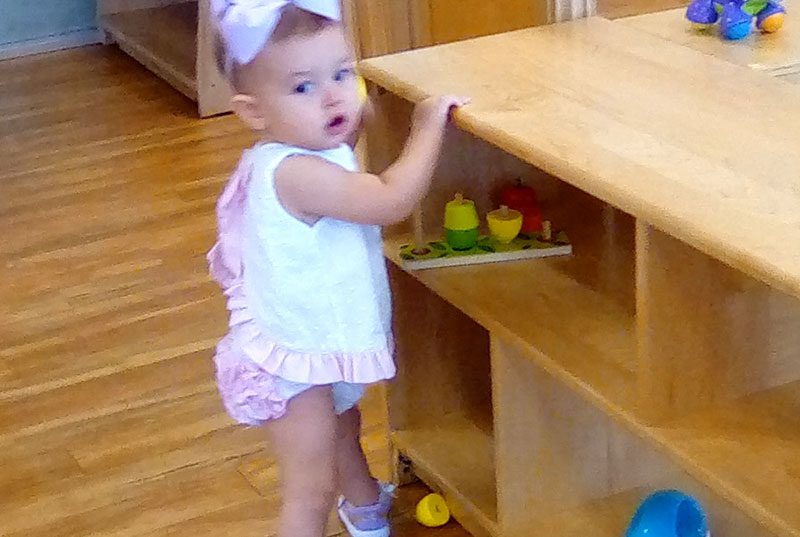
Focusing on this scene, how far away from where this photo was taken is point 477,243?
1.52 m

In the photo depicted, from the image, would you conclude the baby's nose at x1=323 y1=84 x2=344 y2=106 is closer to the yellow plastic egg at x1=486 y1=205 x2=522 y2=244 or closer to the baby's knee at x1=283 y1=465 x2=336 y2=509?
the yellow plastic egg at x1=486 y1=205 x2=522 y2=244

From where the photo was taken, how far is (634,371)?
4.01 feet

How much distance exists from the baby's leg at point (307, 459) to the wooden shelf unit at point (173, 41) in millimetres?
2021

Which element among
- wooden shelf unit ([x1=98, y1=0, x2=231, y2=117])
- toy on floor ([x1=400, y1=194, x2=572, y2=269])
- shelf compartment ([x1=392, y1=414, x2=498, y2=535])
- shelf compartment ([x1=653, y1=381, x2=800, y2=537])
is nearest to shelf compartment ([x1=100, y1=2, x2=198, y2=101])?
wooden shelf unit ([x1=98, y1=0, x2=231, y2=117])

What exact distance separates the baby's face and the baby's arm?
32 millimetres

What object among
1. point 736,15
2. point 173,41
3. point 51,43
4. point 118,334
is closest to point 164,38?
point 173,41

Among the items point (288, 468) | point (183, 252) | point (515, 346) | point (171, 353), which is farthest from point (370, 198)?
point (183, 252)

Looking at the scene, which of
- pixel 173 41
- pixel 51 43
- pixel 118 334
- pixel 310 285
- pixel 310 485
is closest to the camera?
pixel 310 285

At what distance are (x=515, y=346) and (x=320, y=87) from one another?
342mm

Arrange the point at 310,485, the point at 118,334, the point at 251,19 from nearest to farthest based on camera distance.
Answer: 1. the point at 251,19
2. the point at 310,485
3. the point at 118,334

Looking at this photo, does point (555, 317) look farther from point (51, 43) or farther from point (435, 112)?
point (51, 43)

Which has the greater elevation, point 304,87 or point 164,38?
A: point 304,87

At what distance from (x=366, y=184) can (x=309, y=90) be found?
0.37ft

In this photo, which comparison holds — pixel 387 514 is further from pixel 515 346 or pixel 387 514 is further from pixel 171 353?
pixel 171 353
